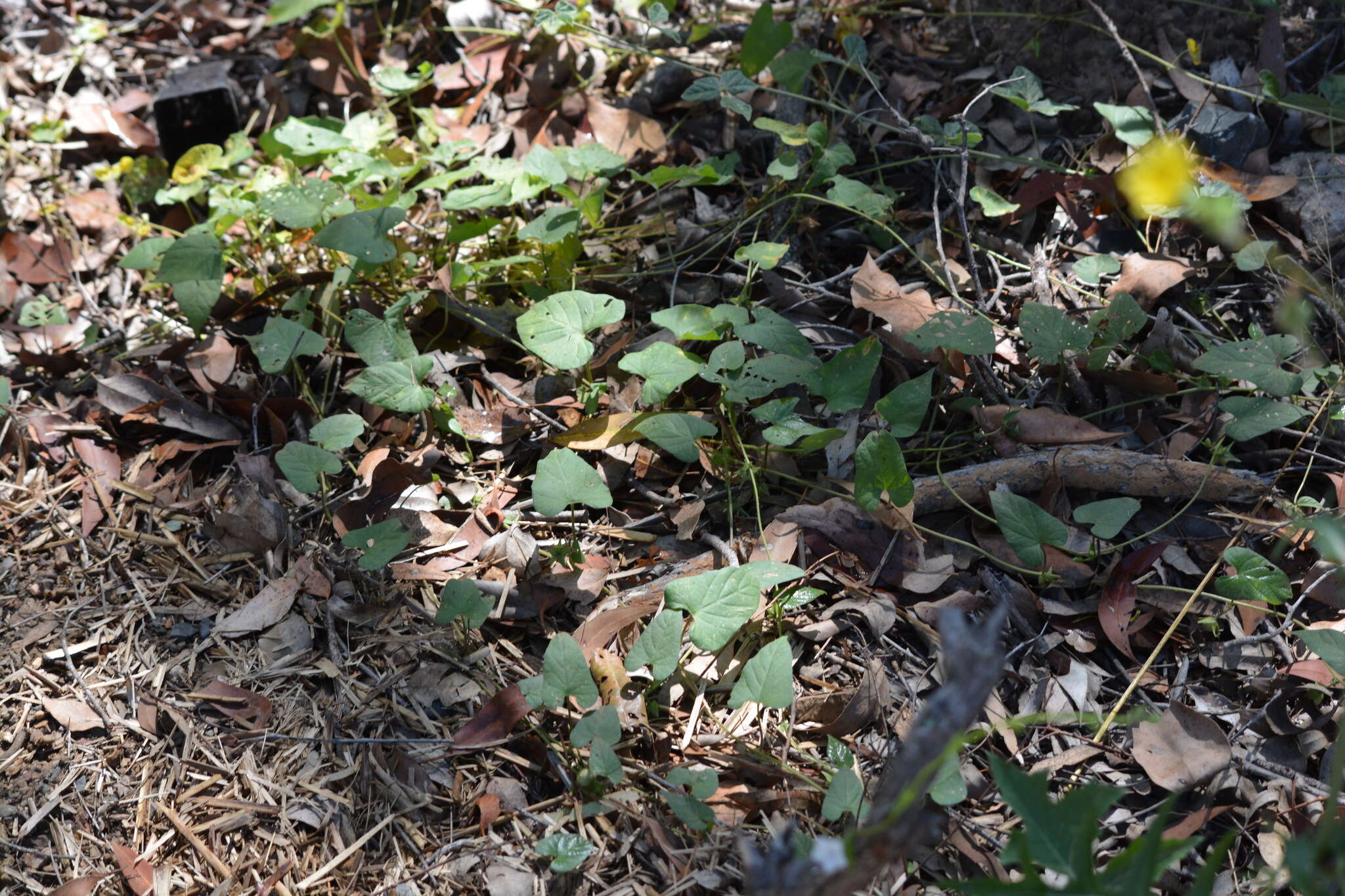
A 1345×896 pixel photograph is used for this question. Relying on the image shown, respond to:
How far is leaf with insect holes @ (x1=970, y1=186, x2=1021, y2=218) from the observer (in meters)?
1.87

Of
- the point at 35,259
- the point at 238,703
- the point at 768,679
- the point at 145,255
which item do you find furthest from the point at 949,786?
the point at 35,259

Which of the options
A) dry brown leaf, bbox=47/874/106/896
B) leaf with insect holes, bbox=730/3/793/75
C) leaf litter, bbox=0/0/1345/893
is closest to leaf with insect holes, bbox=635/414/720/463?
leaf litter, bbox=0/0/1345/893

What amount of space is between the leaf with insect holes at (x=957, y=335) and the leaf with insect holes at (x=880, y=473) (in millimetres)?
227

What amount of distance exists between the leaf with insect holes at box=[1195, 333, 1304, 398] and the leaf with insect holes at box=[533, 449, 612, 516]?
42.0 inches

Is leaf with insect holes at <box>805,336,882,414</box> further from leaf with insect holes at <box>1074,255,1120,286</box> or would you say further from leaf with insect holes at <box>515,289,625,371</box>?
leaf with insect holes at <box>1074,255,1120,286</box>

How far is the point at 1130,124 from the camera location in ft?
6.23

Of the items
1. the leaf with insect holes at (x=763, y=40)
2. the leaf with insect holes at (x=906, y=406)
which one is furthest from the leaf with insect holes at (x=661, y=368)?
the leaf with insect holes at (x=763, y=40)

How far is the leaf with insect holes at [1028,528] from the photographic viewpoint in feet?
4.84

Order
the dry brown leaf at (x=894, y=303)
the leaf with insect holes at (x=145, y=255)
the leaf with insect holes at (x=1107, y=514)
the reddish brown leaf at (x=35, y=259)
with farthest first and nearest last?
the reddish brown leaf at (x=35, y=259) < the leaf with insect holes at (x=145, y=255) < the dry brown leaf at (x=894, y=303) < the leaf with insect holes at (x=1107, y=514)

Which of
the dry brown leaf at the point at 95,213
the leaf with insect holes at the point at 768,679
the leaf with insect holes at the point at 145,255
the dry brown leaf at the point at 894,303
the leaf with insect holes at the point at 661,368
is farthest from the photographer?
the dry brown leaf at the point at 95,213

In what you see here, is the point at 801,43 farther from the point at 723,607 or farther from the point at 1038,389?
the point at 723,607

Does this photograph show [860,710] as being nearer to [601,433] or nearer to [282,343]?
[601,433]

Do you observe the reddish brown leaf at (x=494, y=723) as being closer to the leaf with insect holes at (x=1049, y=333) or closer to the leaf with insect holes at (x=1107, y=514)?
the leaf with insect holes at (x=1107, y=514)

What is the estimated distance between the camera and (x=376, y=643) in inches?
60.1
